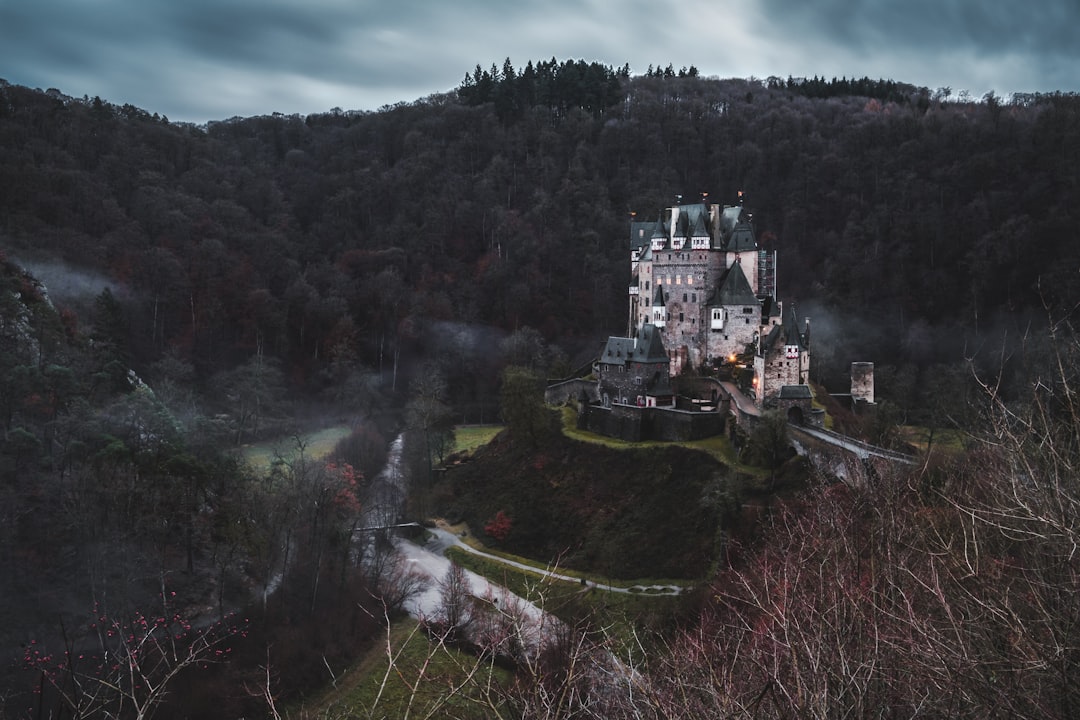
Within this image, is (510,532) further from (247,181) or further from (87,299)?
(247,181)

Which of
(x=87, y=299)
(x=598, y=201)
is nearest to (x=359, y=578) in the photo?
(x=87, y=299)

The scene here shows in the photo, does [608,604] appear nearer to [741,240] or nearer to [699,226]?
[741,240]

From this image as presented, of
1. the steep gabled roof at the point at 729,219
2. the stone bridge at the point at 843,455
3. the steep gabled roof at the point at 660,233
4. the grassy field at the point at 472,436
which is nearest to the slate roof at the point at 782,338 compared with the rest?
the stone bridge at the point at 843,455

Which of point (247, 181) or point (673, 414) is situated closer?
point (673, 414)

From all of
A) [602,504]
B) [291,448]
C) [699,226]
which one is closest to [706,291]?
[699,226]

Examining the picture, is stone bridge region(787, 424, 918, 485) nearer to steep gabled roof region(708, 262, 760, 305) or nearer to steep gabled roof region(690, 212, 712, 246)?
steep gabled roof region(708, 262, 760, 305)

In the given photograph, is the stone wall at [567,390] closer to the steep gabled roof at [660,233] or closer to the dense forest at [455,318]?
the dense forest at [455,318]
